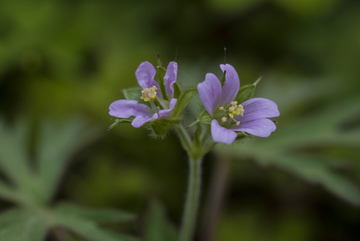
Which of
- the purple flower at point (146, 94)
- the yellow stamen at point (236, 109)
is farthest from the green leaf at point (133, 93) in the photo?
the yellow stamen at point (236, 109)

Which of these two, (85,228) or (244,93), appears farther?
(85,228)

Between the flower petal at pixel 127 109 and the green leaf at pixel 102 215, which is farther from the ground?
the flower petal at pixel 127 109

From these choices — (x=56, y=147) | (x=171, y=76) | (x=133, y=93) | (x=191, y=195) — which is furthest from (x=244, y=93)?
(x=56, y=147)

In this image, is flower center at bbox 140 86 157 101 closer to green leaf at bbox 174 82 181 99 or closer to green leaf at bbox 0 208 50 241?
green leaf at bbox 174 82 181 99

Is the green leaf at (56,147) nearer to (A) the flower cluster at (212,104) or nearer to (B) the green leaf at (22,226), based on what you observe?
(B) the green leaf at (22,226)

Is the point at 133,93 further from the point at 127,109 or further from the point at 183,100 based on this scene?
the point at 183,100

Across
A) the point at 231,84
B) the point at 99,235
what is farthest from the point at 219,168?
the point at 231,84

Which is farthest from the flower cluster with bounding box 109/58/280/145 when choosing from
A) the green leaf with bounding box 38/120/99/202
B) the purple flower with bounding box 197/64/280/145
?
the green leaf with bounding box 38/120/99/202
